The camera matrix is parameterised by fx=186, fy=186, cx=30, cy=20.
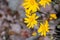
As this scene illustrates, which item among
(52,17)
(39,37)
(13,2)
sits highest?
(13,2)

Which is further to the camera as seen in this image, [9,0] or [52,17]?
[9,0]

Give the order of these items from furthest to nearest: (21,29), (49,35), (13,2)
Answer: (13,2) < (21,29) < (49,35)

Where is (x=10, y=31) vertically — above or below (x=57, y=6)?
below

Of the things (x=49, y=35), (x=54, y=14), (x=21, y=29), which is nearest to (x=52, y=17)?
(x=54, y=14)

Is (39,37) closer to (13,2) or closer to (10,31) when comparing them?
(10,31)

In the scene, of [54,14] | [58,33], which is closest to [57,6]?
[54,14]

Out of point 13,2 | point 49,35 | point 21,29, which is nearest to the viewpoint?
point 49,35
